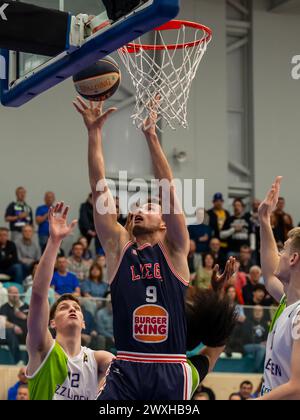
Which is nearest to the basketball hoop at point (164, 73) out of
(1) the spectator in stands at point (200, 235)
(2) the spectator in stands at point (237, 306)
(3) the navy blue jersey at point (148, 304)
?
(3) the navy blue jersey at point (148, 304)

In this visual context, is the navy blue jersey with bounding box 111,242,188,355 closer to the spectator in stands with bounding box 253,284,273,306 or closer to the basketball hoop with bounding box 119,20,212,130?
the basketball hoop with bounding box 119,20,212,130

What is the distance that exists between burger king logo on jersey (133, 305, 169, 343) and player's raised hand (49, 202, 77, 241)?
77 cm

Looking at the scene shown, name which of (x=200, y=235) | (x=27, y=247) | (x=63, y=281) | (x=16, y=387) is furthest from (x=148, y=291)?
(x=200, y=235)

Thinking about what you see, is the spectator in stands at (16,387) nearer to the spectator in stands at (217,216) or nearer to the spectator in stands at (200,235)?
the spectator in stands at (200,235)

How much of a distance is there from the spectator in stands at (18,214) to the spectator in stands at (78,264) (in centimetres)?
141

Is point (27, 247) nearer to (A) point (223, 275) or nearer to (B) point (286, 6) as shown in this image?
(B) point (286, 6)

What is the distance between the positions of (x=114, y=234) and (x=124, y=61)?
193cm

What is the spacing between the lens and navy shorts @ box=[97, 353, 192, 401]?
249 inches

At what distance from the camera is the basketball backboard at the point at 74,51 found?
18.1 ft

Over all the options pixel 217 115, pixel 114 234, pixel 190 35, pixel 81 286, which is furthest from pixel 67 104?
pixel 114 234

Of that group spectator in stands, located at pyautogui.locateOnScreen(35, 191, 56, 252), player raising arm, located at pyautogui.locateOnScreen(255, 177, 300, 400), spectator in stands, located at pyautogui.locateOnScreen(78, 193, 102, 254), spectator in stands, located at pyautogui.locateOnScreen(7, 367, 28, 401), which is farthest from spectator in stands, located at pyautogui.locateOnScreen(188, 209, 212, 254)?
player raising arm, located at pyautogui.locateOnScreen(255, 177, 300, 400)

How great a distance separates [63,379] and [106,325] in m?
4.17
